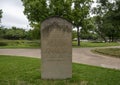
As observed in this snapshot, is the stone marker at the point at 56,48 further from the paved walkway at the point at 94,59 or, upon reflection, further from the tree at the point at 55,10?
the tree at the point at 55,10

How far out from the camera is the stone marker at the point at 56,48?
8594 millimetres

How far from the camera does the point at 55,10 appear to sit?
124 feet

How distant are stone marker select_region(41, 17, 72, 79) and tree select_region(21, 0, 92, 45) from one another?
92.0 feet

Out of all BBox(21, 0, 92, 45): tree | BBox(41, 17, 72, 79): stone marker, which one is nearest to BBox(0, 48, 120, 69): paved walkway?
BBox(41, 17, 72, 79): stone marker

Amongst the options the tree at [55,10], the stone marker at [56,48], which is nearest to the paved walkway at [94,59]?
the stone marker at [56,48]

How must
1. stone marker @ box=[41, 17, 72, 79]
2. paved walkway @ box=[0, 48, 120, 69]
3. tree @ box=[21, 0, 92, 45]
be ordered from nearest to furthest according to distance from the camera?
stone marker @ box=[41, 17, 72, 79]
paved walkway @ box=[0, 48, 120, 69]
tree @ box=[21, 0, 92, 45]

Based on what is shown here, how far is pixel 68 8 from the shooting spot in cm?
3750

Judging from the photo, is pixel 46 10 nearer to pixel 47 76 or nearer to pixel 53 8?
pixel 53 8

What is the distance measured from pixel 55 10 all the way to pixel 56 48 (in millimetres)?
29577

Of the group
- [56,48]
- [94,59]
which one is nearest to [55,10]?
[94,59]

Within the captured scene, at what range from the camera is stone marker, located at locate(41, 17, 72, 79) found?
28.2 feet

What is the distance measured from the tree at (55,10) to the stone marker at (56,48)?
28056 millimetres

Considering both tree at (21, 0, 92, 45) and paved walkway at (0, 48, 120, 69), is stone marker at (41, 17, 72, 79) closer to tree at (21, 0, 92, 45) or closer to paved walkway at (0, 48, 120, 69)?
paved walkway at (0, 48, 120, 69)

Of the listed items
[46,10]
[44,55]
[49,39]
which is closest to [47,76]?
[44,55]
